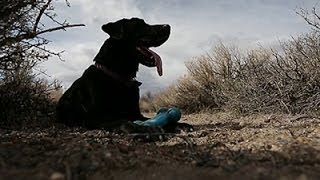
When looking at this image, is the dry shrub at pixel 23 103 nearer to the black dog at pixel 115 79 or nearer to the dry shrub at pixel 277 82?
the black dog at pixel 115 79

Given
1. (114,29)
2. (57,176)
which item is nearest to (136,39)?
(114,29)

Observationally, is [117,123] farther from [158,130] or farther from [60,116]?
[60,116]

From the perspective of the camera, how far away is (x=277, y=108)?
7.44 metres

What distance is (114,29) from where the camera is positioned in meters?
6.58

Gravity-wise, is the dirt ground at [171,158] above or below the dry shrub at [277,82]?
below

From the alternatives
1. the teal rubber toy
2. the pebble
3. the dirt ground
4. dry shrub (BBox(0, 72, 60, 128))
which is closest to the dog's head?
the teal rubber toy

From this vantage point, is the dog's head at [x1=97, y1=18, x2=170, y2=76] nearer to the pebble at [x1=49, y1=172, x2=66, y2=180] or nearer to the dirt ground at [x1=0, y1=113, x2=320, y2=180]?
the dirt ground at [x1=0, y1=113, x2=320, y2=180]

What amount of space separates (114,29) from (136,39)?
1.02ft

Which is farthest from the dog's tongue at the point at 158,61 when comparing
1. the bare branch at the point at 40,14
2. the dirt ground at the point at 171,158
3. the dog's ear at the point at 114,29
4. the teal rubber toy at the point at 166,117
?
the dirt ground at the point at 171,158

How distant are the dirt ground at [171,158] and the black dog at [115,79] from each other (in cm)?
134

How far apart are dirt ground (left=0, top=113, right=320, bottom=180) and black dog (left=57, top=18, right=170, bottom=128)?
4.39 ft

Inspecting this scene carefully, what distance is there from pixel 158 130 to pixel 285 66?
3506 mm

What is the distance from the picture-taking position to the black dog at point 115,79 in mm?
6180

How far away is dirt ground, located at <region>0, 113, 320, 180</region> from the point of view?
9.46 feet
